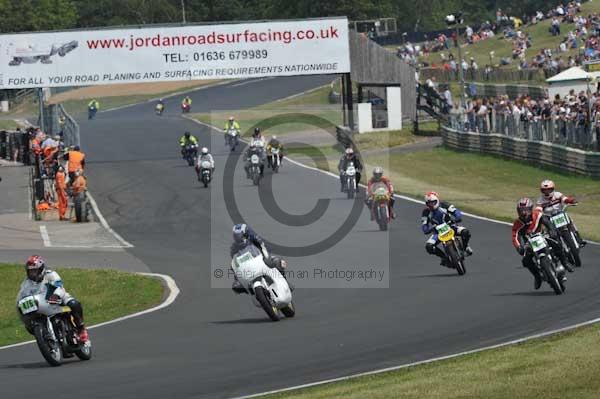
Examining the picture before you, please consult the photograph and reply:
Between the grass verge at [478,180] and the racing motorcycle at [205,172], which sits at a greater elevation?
the racing motorcycle at [205,172]

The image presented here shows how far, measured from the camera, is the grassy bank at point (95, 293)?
2089cm

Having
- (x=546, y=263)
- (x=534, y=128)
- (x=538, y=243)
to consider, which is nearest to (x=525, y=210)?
(x=538, y=243)

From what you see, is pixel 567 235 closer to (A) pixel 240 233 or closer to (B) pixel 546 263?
(B) pixel 546 263

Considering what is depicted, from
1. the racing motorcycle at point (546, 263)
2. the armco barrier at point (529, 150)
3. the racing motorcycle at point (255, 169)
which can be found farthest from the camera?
the racing motorcycle at point (255, 169)

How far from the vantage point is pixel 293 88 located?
92.7 meters

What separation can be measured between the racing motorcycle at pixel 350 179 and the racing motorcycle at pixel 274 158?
9112 millimetres

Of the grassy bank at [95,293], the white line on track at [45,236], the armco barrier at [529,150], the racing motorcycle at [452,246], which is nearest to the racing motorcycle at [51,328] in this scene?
the grassy bank at [95,293]

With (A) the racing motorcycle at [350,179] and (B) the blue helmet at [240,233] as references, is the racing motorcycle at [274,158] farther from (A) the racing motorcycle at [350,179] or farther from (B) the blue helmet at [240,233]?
(B) the blue helmet at [240,233]

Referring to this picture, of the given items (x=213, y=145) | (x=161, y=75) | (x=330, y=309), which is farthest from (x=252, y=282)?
(x=213, y=145)

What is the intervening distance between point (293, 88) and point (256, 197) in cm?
5286

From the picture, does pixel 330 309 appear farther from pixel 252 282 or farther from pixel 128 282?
pixel 128 282

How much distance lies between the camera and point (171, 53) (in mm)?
50938

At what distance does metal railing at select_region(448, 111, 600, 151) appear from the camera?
39594 mm

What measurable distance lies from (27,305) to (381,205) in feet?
49.8
